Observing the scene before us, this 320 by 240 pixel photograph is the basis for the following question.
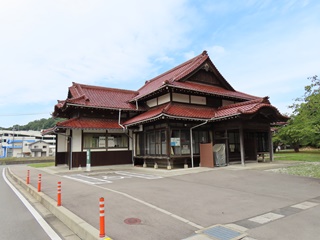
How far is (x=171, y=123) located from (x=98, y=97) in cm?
834

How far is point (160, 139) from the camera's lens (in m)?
15.6

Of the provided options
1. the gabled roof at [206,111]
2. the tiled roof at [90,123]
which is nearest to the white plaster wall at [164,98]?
the gabled roof at [206,111]

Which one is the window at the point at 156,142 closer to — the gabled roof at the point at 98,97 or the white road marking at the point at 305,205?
the gabled roof at the point at 98,97

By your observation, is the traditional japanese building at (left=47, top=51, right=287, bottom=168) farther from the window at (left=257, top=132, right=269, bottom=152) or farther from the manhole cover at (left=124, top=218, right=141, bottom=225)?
the manhole cover at (left=124, top=218, right=141, bottom=225)

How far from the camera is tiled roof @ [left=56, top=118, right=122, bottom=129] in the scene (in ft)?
52.5

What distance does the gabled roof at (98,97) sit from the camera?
58.3 ft

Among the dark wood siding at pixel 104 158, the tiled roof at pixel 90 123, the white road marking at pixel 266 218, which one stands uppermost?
the tiled roof at pixel 90 123

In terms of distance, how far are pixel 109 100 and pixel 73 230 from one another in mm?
15993

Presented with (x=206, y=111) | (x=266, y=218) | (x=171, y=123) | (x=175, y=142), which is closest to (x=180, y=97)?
(x=206, y=111)

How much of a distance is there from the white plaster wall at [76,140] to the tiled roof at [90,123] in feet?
2.75

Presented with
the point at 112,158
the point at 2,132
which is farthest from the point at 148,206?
the point at 2,132

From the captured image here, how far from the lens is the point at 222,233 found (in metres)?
4.45

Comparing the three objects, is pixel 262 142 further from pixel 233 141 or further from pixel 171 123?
pixel 171 123

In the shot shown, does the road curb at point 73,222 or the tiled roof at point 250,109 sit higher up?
the tiled roof at point 250,109
